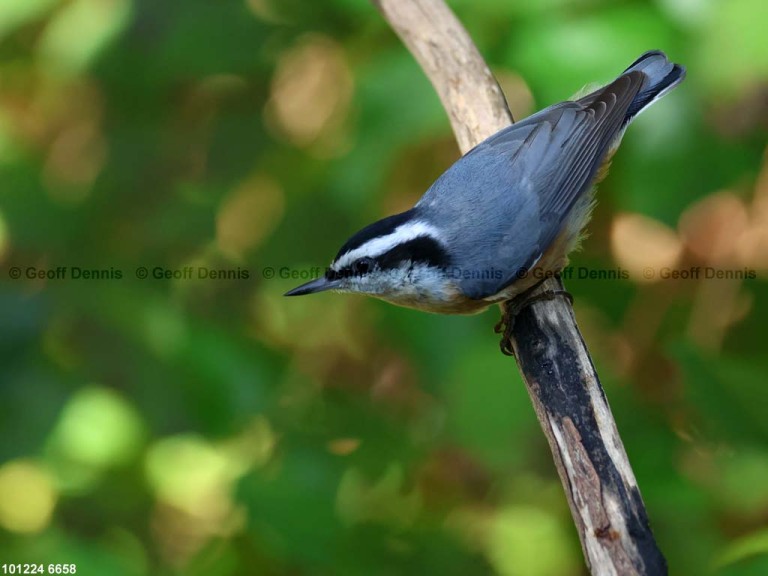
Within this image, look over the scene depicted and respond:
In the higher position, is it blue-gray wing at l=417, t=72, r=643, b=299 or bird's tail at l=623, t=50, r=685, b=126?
bird's tail at l=623, t=50, r=685, b=126

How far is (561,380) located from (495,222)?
0.60 meters

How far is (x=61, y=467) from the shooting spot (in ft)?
7.29

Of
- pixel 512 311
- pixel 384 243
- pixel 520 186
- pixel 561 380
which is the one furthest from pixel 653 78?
pixel 561 380

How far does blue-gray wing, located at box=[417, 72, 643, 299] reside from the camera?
225 centimetres

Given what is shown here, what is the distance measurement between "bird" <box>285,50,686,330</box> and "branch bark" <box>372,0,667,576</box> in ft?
0.38

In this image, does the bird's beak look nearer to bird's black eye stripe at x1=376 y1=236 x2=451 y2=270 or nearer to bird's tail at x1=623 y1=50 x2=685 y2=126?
bird's black eye stripe at x1=376 y1=236 x2=451 y2=270

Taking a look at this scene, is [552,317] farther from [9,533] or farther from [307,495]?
[9,533]

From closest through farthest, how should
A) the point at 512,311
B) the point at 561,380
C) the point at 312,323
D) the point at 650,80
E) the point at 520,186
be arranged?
the point at 561,380
the point at 512,311
the point at 520,186
the point at 650,80
the point at 312,323

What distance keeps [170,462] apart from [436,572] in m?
0.82

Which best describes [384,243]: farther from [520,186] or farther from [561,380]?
[561,380]

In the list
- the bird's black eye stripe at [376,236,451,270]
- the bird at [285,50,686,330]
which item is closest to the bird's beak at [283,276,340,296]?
the bird at [285,50,686,330]

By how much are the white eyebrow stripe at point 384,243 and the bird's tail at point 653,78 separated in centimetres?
74

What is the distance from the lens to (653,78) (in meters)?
2.48

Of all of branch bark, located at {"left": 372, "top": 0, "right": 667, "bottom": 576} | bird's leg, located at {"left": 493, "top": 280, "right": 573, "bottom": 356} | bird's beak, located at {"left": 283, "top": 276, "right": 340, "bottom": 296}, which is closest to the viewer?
branch bark, located at {"left": 372, "top": 0, "right": 667, "bottom": 576}
